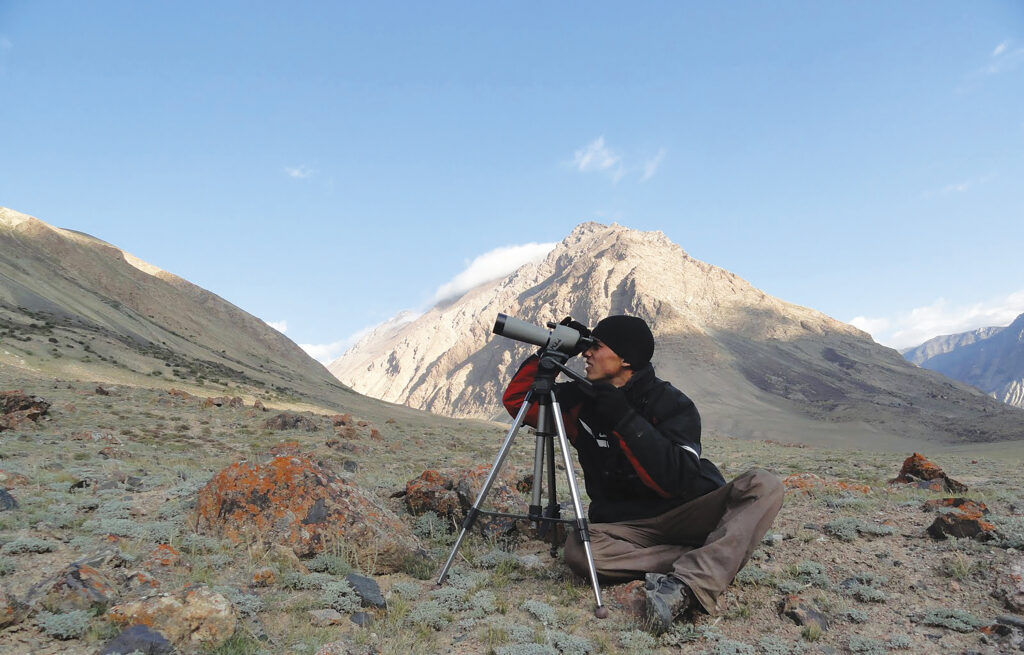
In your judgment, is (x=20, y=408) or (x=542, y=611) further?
(x=20, y=408)

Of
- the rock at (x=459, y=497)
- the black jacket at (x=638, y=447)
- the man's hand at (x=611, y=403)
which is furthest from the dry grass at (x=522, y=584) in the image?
the man's hand at (x=611, y=403)

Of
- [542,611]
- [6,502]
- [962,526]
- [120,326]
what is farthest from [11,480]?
[120,326]

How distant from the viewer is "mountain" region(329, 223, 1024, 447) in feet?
254

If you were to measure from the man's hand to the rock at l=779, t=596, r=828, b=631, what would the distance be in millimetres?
1703

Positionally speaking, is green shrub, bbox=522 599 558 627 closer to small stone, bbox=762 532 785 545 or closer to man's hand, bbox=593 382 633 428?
man's hand, bbox=593 382 633 428

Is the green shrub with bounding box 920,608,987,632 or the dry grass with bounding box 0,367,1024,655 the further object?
the green shrub with bounding box 920,608,987,632

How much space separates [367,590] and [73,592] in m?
1.75

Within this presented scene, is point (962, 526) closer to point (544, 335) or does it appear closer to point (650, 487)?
point (650, 487)

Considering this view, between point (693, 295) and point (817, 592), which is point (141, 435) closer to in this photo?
point (817, 592)

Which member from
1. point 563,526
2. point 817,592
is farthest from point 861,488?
point 563,526

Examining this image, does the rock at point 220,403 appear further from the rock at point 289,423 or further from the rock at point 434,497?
the rock at point 434,497

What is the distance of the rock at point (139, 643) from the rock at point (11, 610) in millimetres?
654

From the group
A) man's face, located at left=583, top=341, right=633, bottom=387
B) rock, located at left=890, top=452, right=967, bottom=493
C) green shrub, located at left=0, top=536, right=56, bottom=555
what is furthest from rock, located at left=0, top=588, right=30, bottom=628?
rock, located at left=890, top=452, right=967, bottom=493

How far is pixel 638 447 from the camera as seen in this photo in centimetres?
384
